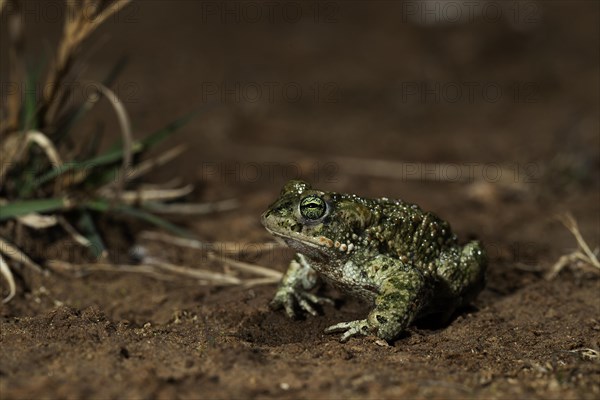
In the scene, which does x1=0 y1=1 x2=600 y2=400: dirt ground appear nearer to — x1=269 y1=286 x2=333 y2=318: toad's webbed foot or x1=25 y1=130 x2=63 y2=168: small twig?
x1=269 y1=286 x2=333 y2=318: toad's webbed foot

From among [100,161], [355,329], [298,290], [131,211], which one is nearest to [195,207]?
[131,211]

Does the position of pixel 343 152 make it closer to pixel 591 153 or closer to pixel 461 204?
pixel 461 204

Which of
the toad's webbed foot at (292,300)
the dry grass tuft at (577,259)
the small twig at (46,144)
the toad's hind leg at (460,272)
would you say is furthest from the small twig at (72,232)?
the dry grass tuft at (577,259)

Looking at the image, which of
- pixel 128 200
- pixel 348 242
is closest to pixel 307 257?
pixel 348 242

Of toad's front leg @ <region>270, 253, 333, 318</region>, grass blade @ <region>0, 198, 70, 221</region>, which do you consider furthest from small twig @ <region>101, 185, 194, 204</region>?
toad's front leg @ <region>270, 253, 333, 318</region>

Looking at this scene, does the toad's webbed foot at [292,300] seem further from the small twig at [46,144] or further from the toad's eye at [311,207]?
the small twig at [46,144]

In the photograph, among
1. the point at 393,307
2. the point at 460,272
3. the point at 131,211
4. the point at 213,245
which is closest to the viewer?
the point at 393,307

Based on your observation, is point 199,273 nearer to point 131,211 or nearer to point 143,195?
point 131,211
